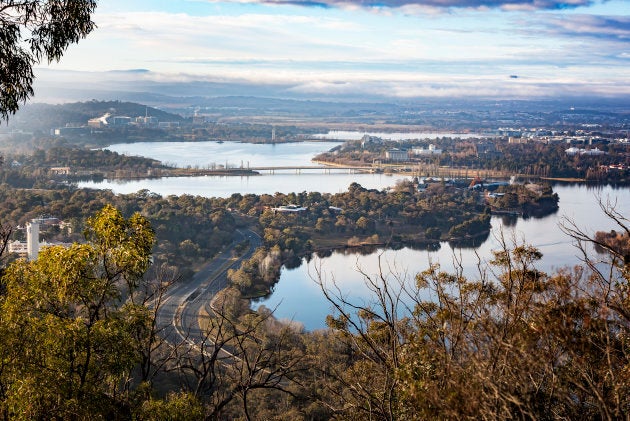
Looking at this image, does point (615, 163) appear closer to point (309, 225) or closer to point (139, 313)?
point (309, 225)

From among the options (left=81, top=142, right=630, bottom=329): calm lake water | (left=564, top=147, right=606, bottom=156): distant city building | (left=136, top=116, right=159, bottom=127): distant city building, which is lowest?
(left=81, top=142, right=630, bottom=329): calm lake water

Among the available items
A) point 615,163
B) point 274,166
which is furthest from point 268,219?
point 615,163

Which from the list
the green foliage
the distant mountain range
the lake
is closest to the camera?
the green foliage

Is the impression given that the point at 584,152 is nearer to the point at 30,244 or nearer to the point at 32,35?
the point at 30,244

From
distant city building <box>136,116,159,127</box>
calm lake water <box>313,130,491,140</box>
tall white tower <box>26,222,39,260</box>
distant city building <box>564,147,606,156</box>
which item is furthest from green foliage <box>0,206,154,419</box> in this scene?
calm lake water <box>313,130,491,140</box>

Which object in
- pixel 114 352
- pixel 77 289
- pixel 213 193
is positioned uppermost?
pixel 77 289

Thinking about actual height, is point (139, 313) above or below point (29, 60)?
below

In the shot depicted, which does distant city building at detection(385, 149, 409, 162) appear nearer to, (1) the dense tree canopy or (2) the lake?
(2) the lake
